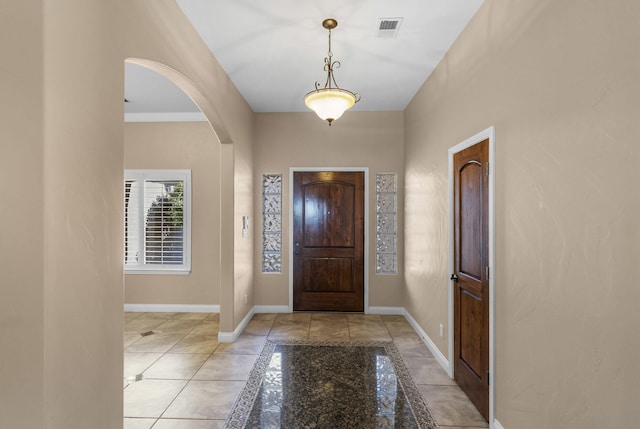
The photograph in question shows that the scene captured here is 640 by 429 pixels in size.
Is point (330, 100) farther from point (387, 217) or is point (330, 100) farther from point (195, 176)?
point (195, 176)

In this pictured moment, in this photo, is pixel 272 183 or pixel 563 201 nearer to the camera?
pixel 563 201

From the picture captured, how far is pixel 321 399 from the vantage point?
2715mm

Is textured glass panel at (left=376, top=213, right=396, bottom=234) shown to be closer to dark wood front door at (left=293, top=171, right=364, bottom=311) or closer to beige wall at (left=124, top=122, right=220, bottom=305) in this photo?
dark wood front door at (left=293, top=171, right=364, bottom=311)

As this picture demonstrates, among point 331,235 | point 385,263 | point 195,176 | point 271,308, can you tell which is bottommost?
point 271,308

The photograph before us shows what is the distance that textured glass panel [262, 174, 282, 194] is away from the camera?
5.11 m

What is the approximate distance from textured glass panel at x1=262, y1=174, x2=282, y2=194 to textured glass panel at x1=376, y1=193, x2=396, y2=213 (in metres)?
1.53

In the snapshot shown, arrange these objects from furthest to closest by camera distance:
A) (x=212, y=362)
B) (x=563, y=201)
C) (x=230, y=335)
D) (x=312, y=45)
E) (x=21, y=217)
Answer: (x=230, y=335), (x=212, y=362), (x=312, y=45), (x=563, y=201), (x=21, y=217)

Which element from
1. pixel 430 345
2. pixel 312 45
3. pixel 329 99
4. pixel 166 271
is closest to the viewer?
pixel 329 99

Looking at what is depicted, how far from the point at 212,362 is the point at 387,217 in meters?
3.09

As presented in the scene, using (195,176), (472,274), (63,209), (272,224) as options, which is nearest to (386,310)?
(272,224)

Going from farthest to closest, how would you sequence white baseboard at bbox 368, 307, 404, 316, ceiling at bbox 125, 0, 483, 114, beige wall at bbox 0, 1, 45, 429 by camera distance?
white baseboard at bbox 368, 307, 404, 316 < ceiling at bbox 125, 0, 483, 114 < beige wall at bbox 0, 1, 45, 429

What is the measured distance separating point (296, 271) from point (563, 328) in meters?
3.80

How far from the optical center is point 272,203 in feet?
16.8

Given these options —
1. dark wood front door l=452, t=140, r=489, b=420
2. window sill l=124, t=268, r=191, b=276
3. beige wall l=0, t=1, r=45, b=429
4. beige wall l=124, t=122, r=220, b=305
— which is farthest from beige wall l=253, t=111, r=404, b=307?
beige wall l=0, t=1, r=45, b=429
